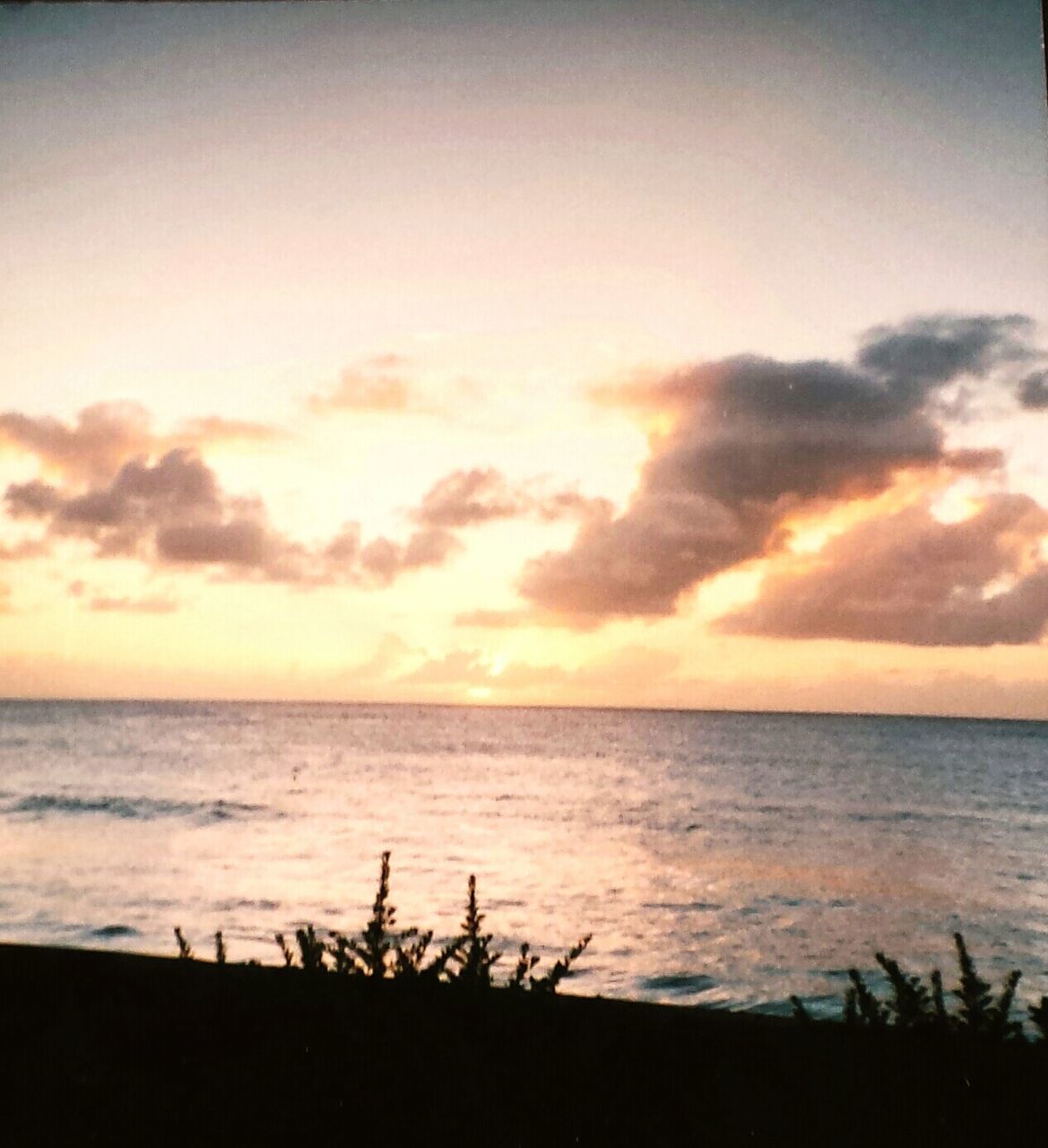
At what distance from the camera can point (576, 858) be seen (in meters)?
25.6

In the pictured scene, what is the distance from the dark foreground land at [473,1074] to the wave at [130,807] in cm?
3008

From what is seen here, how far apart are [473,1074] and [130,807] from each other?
110 ft

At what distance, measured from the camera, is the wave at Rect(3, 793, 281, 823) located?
30109mm

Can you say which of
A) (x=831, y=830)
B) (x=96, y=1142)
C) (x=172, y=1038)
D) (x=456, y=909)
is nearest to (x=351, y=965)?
(x=172, y=1038)

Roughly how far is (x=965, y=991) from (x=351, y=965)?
1.50 metres

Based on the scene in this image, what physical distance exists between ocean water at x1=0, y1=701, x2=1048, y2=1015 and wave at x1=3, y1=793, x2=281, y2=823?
0.17 metres

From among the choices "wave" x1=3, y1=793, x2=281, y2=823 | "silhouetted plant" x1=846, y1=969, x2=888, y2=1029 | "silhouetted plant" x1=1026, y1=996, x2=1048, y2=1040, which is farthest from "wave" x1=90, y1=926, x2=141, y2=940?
"wave" x1=3, y1=793, x2=281, y2=823

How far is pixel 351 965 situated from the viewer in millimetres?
2484

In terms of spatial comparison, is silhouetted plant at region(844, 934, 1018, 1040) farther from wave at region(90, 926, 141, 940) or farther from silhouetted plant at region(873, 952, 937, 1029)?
wave at region(90, 926, 141, 940)

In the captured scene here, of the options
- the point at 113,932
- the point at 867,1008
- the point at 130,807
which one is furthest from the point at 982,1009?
the point at 130,807

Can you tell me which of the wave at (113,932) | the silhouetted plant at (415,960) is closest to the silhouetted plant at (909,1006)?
the silhouetted plant at (415,960)

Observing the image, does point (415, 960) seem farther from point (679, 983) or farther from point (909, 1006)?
point (679, 983)

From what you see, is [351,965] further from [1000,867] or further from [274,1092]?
[1000,867]

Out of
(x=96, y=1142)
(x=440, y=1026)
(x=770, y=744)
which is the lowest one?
(x=770, y=744)
